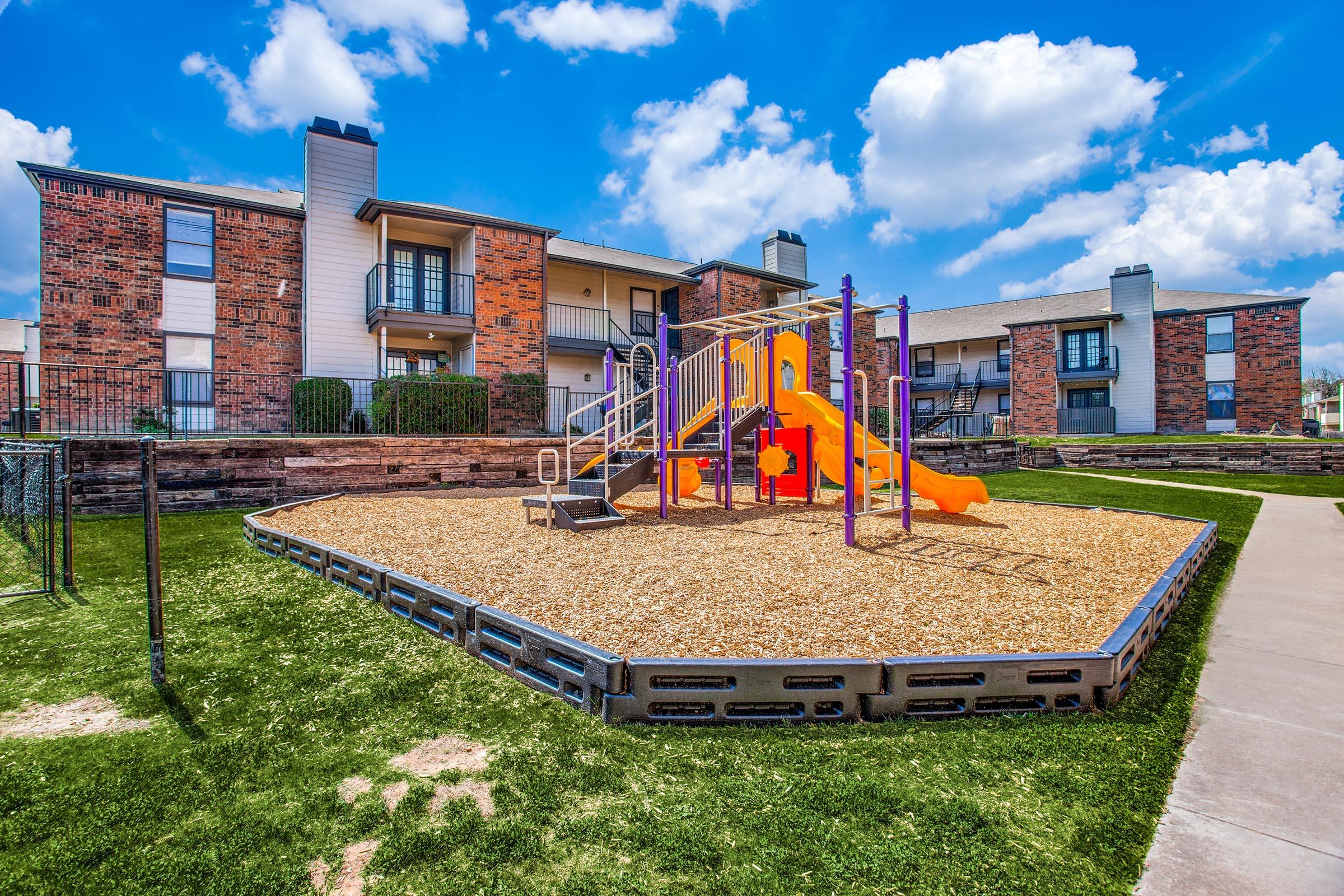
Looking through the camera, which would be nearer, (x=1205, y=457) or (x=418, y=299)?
(x=1205, y=457)

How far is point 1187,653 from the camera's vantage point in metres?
3.61

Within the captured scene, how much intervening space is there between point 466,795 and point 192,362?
738 inches

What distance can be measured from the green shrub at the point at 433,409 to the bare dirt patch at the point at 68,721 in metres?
9.27

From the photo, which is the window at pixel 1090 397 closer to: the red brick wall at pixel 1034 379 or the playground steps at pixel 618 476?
the red brick wall at pixel 1034 379

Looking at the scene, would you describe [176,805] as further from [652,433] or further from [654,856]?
[652,433]

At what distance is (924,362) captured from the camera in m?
39.4

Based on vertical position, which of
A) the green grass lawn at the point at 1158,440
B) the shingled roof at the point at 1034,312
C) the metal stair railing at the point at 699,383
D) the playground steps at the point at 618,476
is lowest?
the playground steps at the point at 618,476

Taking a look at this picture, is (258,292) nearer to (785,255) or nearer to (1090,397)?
(785,255)

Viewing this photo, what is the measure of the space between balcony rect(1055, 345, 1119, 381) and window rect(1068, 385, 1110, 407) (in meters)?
1.09

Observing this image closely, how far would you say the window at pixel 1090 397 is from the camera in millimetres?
32469

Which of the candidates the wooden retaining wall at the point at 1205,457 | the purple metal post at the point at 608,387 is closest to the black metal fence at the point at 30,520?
the purple metal post at the point at 608,387

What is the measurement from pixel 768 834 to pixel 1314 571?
6.35m

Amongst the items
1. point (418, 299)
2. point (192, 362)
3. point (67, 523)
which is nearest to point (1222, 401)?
point (418, 299)

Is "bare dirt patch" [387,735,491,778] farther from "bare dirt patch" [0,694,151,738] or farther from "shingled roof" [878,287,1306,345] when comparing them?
"shingled roof" [878,287,1306,345]
